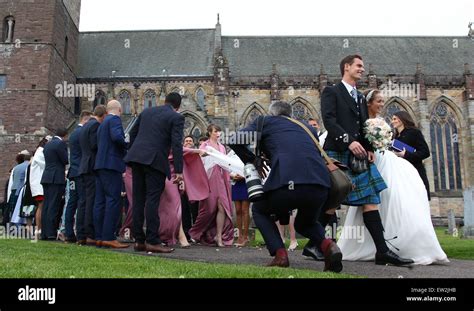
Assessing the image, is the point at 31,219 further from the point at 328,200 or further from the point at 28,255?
the point at 328,200

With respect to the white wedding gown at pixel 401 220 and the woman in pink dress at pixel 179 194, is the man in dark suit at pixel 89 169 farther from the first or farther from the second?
the white wedding gown at pixel 401 220

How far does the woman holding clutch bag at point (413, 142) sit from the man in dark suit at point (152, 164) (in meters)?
3.41

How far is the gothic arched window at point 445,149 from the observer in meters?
31.8

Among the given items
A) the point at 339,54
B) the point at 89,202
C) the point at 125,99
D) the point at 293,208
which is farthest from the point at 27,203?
the point at 339,54

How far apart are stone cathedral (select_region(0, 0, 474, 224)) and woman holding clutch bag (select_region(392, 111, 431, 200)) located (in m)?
24.0

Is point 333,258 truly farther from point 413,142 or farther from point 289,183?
point 413,142

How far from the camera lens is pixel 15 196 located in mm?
11398

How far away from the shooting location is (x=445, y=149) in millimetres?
32312

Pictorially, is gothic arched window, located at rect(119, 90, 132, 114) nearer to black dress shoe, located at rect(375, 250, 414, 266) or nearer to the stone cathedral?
the stone cathedral

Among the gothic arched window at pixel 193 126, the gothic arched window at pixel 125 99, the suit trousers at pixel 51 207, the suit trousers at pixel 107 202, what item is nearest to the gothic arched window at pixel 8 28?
the gothic arched window at pixel 125 99

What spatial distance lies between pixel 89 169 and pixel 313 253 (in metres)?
4.12

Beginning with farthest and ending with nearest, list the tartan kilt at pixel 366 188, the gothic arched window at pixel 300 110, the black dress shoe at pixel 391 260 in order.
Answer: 1. the gothic arched window at pixel 300 110
2. the tartan kilt at pixel 366 188
3. the black dress shoe at pixel 391 260
